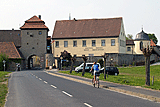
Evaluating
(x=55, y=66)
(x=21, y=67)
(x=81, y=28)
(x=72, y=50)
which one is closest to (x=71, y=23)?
(x=81, y=28)

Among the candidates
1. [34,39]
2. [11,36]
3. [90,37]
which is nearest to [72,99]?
[90,37]

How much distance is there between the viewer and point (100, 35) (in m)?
63.7

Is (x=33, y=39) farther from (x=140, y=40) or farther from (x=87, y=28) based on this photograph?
(x=140, y=40)

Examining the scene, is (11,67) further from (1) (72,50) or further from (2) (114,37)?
(2) (114,37)

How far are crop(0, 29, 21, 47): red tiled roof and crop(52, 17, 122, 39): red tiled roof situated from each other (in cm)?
1815

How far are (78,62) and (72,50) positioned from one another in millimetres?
3731

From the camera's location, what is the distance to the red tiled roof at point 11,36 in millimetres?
79562

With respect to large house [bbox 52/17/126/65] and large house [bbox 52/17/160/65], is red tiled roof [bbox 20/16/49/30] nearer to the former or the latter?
large house [bbox 52/17/160/65]

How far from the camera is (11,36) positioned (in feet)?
265

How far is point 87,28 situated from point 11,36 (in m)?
29.1

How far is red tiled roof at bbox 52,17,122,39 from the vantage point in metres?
63.9

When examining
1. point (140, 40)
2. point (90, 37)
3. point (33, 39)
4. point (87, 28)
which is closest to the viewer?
point (90, 37)

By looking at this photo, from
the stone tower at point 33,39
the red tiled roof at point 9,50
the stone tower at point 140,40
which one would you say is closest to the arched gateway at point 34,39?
the stone tower at point 33,39

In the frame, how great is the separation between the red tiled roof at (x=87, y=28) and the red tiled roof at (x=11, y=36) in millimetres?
18147
